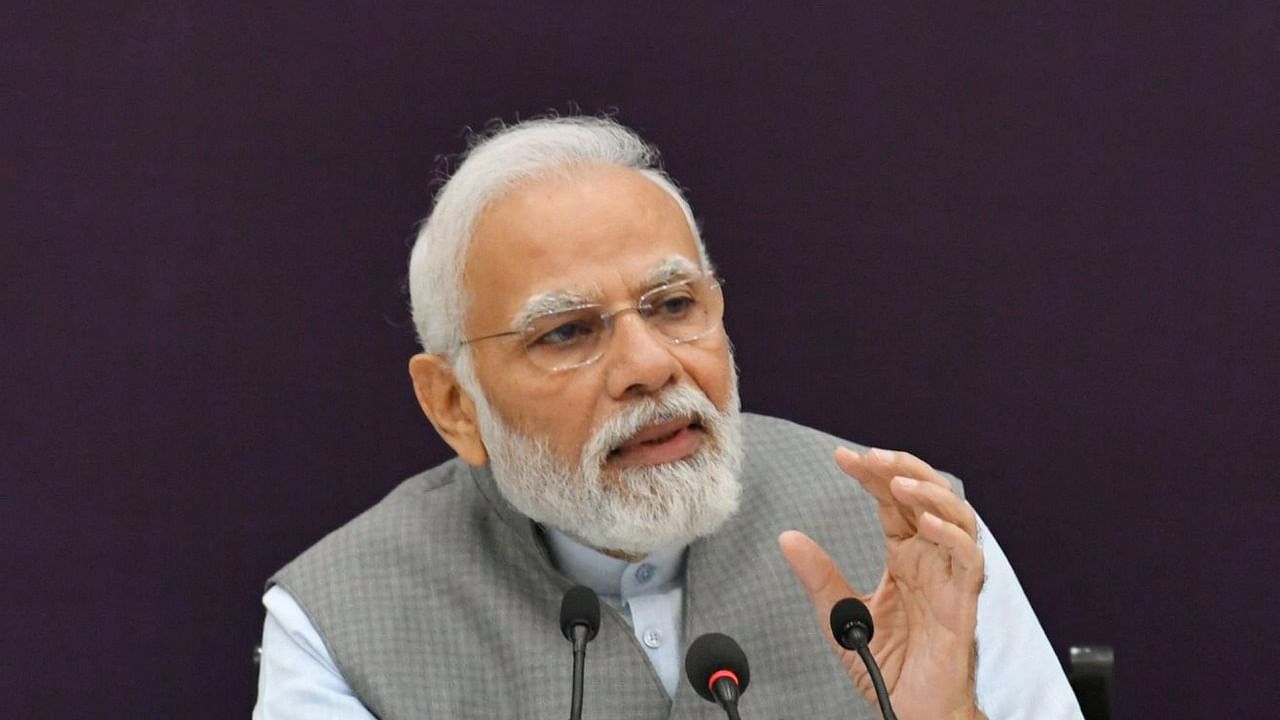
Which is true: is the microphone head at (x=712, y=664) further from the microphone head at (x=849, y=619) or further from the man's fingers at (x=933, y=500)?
the man's fingers at (x=933, y=500)

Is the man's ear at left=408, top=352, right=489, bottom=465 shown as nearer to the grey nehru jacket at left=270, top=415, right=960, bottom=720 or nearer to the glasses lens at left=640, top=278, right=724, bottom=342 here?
the grey nehru jacket at left=270, top=415, right=960, bottom=720

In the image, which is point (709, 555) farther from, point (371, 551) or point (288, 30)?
point (288, 30)

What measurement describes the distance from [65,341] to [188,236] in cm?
33

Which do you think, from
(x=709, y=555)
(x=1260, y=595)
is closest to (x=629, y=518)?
(x=709, y=555)

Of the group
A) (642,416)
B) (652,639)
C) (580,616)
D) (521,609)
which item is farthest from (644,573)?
(580,616)

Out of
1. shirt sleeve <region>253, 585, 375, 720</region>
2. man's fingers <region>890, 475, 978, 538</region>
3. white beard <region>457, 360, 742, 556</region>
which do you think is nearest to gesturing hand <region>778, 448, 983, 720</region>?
man's fingers <region>890, 475, 978, 538</region>

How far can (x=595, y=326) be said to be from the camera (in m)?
2.31

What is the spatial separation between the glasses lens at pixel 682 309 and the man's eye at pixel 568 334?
100mm

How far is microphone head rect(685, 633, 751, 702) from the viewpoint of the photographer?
5.96 feet

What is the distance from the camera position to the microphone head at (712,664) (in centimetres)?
182

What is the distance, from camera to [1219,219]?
3.03m

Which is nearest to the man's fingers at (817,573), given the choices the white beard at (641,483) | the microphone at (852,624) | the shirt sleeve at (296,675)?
the white beard at (641,483)

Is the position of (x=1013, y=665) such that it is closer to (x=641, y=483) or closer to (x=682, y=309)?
(x=641, y=483)

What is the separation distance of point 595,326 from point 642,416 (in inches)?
6.6
